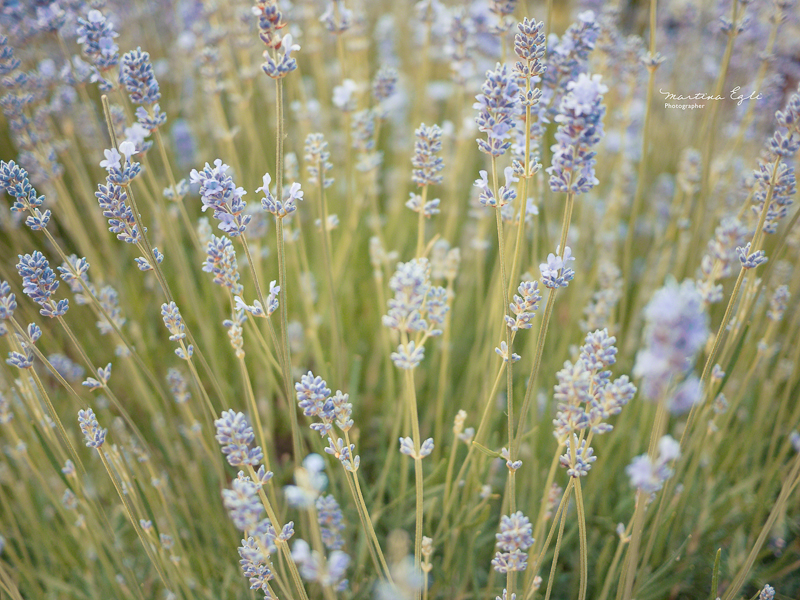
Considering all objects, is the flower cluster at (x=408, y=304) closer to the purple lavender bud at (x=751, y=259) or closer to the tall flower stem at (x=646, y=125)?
the purple lavender bud at (x=751, y=259)

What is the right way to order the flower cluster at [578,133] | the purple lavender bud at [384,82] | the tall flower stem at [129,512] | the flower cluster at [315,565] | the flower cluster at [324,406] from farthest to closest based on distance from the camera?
1. the purple lavender bud at [384,82]
2. the tall flower stem at [129,512]
3. the flower cluster at [324,406]
4. the flower cluster at [578,133]
5. the flower cluster at [315,565]

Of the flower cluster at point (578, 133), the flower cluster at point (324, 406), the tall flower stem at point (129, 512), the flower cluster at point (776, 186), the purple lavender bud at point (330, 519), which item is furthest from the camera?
the purple lavender bud at point (330, 519)

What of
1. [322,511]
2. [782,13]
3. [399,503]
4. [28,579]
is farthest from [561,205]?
[28,579]

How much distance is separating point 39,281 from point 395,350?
123 centimetres

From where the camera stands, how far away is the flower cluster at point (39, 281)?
1153 mm

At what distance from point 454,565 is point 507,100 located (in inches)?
51.3

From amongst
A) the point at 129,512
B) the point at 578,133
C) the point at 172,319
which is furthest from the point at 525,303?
the point at 129,512

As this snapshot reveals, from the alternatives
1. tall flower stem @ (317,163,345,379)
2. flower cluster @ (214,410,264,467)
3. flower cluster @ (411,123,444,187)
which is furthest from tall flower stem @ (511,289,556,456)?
tall flower stem @ (317,163,345,379)

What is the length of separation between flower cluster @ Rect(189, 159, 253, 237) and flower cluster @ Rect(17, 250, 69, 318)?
15.7 inches

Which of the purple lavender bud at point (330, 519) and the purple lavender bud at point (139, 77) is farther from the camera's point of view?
the purple lavender bud at point (330, 519)

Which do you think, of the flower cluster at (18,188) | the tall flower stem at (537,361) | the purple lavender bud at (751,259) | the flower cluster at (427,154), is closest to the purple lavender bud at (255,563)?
the tall flower stem at (537,361)

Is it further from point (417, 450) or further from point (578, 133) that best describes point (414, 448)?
point (578, 133)

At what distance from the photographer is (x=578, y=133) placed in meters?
1.01

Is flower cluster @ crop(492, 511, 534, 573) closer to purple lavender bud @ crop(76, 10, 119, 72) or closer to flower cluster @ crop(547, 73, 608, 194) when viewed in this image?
flower cluster @ crop(547, 73, 608, 194)
